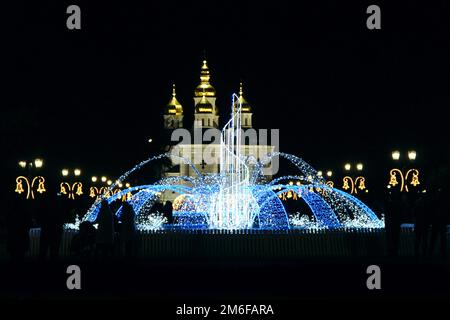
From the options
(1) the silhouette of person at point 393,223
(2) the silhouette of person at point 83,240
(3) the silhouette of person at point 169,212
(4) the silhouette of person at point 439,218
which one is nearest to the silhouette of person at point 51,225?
(2) the silhouette of person at point 83,240

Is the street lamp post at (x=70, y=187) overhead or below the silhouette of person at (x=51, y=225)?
overhead

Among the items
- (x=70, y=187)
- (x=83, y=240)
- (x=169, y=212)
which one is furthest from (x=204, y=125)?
(x=83, y=240)

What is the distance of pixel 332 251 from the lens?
2256 centimetres

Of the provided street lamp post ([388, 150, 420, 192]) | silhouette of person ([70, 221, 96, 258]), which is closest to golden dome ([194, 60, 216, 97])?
street lamp post ([388, 150, 420, 192])

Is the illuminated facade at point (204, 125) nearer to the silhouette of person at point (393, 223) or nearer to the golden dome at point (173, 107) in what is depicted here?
the golden dome at point (173, 107)

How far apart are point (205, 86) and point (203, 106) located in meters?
2.30

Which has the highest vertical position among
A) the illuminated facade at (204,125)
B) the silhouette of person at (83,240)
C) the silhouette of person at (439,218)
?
the illuminated facade at (204,125)

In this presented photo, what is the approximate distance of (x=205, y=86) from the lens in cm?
11950

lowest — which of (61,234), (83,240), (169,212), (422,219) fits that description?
(83,240)

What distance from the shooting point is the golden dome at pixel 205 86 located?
387ft

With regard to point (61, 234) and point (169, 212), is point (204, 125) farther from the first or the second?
point (61, 234)

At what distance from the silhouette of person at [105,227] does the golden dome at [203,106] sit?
98.5 metres

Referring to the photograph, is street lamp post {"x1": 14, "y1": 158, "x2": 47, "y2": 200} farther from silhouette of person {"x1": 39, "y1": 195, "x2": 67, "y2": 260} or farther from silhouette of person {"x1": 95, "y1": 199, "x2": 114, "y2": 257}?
silhouette of person {"x1": 39, "y1": 195, "x2": 67, "y2": 260}

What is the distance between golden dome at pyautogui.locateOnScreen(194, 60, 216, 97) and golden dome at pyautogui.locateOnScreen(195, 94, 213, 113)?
Result: 0.71m
